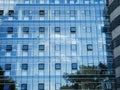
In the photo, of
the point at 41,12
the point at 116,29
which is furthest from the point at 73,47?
the point at 41,12

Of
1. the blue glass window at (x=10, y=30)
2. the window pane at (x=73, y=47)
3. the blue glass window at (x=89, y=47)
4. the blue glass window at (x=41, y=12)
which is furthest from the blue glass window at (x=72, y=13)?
the blue glass window at (x=10, y=30)

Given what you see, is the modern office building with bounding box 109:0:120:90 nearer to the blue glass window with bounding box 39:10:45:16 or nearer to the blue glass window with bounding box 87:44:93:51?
the blue glass window with bounding box 87:44:93:51

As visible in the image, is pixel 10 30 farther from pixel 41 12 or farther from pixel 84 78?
pixel 84 78

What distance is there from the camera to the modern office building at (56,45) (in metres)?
46.3

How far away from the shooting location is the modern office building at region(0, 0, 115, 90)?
152ft

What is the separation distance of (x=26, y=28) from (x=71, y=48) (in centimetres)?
809

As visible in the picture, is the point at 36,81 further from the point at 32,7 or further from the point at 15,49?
the point at 32,7

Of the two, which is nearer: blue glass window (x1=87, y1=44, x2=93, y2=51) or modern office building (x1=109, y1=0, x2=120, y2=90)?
modern office building (x1=109, y1=0, x2=120, y2=90)

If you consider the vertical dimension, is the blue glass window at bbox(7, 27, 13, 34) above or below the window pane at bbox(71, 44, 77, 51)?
above

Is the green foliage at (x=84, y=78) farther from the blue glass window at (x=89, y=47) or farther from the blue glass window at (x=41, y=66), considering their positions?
the blue glass window at (x=41, y=66)

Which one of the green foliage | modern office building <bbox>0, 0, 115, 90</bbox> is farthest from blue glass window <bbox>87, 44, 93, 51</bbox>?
the green foliage

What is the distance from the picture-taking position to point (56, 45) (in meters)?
47.9

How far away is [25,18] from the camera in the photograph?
49.1m

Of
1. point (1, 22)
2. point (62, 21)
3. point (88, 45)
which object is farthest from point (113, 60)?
point (1, 22)
